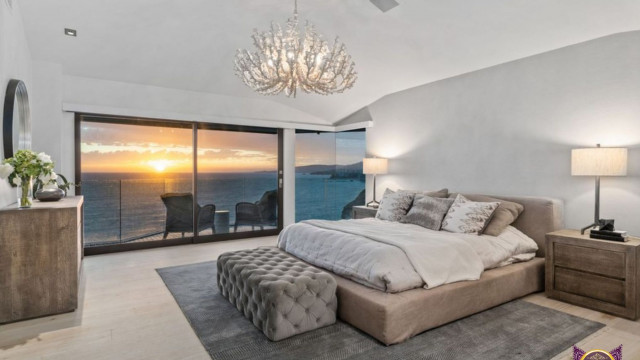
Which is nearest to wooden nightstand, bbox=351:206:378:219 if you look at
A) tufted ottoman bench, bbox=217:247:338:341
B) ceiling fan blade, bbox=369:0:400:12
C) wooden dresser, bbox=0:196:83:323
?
tufted ottoman bench, bbox=217:247:338:341

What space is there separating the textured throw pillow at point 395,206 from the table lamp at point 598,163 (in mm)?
1697

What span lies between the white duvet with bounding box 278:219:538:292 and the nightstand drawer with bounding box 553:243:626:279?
→ 333 millimetres

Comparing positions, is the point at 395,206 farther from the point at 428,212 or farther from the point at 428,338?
the point at 428,338

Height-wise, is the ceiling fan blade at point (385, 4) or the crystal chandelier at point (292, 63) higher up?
the ceiling fan blade at point (385, 4)

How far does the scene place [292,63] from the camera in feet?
9.24

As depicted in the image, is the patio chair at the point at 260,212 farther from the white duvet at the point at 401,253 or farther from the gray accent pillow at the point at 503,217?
the gray accent pillow at the point at 503,217

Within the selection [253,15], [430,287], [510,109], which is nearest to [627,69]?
[510,109]

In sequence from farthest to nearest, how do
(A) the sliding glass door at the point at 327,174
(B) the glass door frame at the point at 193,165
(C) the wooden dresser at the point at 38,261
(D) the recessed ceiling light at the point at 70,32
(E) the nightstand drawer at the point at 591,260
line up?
(A) the sliding glass door at the point at 327,174 → (B) the glass door frame at the point at 193,165 → (D) the recessed ceiling light at the point at 70,32 → (E) the nightstand drawer at the point at 591,260 → (C) the wooden dresser at the point at 38,261

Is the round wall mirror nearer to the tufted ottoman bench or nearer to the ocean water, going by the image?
the ocean water

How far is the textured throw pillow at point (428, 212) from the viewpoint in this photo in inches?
147

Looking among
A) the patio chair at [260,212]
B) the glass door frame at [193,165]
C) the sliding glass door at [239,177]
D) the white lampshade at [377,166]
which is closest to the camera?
the glass door frame at [193,165]

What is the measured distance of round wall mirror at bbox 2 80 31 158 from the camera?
2992 millimetres

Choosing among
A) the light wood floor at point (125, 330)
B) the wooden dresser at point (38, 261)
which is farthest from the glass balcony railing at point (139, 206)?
the wooden dresser at point (38, 261)

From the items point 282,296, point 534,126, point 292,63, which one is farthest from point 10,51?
point 534,126
